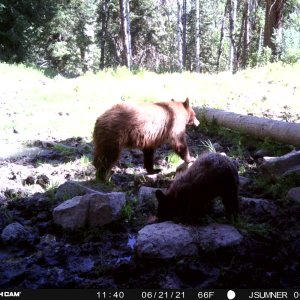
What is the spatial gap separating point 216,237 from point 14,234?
2183 mm

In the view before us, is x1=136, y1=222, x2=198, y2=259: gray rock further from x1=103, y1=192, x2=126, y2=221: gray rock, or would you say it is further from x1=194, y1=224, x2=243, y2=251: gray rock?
x1=103, y1=192, x2=126, y2=221: gray rock

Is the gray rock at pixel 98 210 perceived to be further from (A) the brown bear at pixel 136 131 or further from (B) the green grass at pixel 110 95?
(B) the green grass at pixel 110 95

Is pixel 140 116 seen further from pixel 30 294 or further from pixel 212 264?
pixel 30 294

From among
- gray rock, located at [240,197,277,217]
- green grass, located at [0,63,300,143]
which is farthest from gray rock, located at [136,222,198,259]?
green grass, located at [0,63,300,143]

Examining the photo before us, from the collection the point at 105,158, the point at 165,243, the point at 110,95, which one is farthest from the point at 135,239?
the point at 110,95

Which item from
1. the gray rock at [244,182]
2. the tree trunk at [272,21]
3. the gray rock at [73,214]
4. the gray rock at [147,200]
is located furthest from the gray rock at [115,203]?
the tree trunk at [272,21]

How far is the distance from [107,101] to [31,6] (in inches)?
490

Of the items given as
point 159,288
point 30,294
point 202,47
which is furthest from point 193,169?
point 202,47

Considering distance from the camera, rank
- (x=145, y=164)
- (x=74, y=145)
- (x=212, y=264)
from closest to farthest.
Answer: (x=212, y=264) → (x=145, y=164) → (x=74, y=145)

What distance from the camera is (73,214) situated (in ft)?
15.0

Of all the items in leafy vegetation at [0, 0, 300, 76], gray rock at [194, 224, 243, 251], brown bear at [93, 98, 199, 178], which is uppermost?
leafy vegetation at [0, 0, 300, 76]

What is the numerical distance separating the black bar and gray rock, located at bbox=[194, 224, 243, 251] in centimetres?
89

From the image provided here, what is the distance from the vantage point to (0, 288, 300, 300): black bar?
300cm

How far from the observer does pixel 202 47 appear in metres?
51.8
